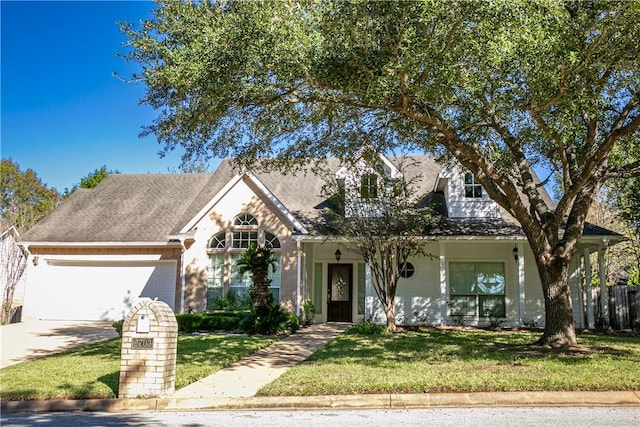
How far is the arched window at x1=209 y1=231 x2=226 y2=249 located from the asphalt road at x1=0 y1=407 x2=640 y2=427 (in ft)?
37.9

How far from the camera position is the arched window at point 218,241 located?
62.9 feet

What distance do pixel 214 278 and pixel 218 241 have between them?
1.34 metres

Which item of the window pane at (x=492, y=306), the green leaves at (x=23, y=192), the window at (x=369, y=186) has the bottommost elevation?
the window pane at (x=492, y=306)

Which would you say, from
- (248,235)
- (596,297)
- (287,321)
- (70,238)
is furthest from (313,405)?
(70,238)

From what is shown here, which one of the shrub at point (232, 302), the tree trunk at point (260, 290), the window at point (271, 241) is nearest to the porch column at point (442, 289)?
the window at point (271, 241)

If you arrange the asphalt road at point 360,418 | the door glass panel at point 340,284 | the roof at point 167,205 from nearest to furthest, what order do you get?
1. the asphalt road at point 360,418
2. the roof at point 167,205
3. the door glass panel at point 340,284

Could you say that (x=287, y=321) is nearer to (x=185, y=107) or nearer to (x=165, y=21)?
(x=185, y=107)

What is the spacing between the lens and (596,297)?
711 inches

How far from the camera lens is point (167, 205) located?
73.6 ft

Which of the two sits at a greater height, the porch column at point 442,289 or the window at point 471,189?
the window at point 471,189

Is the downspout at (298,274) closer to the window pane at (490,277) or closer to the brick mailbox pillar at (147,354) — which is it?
the window pane at (490,277)

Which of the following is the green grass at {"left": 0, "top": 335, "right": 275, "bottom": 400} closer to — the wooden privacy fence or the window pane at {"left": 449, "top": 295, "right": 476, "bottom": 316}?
the window pane at {"left": 449, "top": 295, "right": 476, "bottom": 316}

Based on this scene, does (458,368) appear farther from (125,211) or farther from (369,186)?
(125,211)

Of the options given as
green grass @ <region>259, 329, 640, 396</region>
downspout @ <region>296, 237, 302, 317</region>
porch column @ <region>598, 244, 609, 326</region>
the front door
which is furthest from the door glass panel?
porch column @ <region>598, 244, 609, 326</region>
